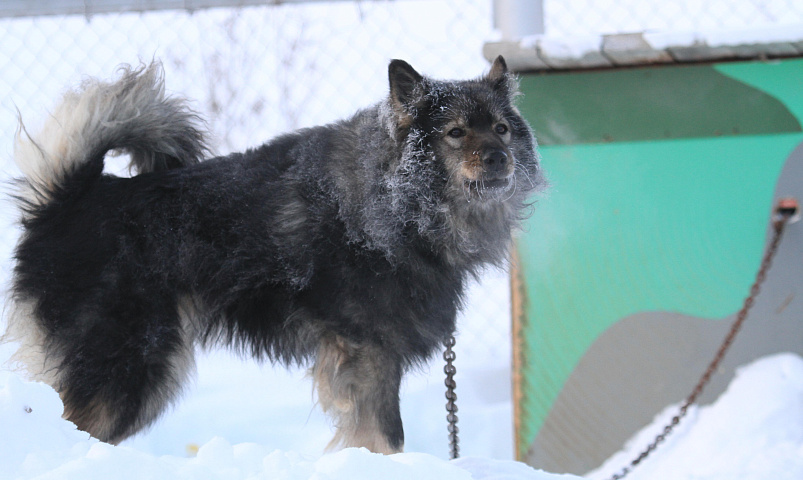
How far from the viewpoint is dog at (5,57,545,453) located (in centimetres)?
234

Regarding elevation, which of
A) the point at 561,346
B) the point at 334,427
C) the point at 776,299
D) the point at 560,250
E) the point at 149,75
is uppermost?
the point at 149,75

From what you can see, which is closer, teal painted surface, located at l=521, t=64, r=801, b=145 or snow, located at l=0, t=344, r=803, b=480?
snow, located at l=0, t=344, r=803, b=480

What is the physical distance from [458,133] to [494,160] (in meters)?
0.22

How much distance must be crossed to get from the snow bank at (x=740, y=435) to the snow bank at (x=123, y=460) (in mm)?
2428

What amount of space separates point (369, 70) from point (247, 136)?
1.43m

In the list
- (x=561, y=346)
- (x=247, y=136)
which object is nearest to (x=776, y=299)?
(x=561, y=346)

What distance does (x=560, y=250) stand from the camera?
4.04 metres

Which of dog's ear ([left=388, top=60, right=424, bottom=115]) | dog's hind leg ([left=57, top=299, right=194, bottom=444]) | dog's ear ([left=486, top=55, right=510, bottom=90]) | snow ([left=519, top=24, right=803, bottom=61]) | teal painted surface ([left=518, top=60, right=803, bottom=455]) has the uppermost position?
dog's ear ([left=388, top=60, right=424, bottom=115])

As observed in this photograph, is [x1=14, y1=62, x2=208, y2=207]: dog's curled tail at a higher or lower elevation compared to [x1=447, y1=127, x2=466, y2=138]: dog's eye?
higher

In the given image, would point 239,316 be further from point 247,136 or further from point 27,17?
point 247,136

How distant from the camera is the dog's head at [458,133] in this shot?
2523 mm

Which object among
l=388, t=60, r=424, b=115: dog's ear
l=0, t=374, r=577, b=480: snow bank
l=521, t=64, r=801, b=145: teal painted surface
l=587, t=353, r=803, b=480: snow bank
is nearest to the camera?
l=0, t=374, r=577, b=480: snow bank

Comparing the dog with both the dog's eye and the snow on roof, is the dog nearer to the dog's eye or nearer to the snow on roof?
the dog's eye

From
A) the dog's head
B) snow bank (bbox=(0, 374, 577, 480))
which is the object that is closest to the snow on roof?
the dog's head
